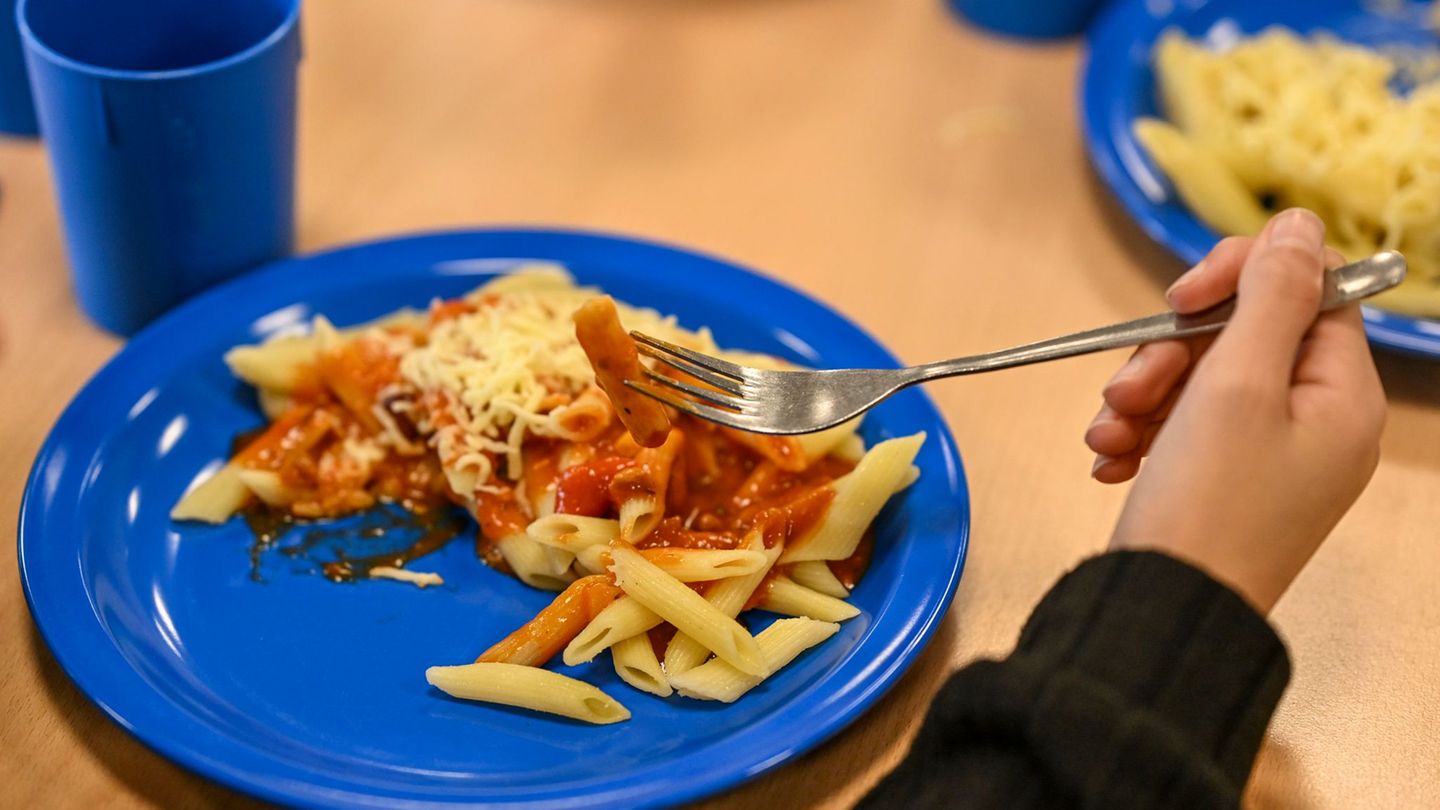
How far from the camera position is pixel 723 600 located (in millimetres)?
1131

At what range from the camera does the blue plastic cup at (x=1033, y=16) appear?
2043 mm

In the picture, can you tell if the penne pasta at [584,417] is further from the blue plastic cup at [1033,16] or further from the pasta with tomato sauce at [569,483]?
the blue plastic cup at [1033,16]

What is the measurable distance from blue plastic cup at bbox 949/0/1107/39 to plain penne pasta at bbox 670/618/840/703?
4.17 feet

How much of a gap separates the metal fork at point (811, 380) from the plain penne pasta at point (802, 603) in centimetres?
14

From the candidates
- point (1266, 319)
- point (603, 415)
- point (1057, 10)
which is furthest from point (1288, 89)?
point (603, 415)

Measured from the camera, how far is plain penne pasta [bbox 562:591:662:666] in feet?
3.61

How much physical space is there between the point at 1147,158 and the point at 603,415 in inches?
33.7

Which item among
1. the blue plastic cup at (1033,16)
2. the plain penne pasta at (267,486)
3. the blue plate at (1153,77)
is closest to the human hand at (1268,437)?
the blue plate at (1153,77)

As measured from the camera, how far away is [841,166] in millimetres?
1827

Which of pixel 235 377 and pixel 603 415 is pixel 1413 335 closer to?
pixel 603 415

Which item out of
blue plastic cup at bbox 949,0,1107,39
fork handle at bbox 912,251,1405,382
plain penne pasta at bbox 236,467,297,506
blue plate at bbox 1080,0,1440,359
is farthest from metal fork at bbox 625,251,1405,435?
blue plastic cup at bbox 949,0,1107,39

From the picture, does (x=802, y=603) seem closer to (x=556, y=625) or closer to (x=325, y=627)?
(x=556, y=625)

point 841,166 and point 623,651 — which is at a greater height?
point 841,166

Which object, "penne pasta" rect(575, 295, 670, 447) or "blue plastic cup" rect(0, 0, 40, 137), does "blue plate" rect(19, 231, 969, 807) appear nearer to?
"penne pasta" rect(575, 295, 670, 447)
